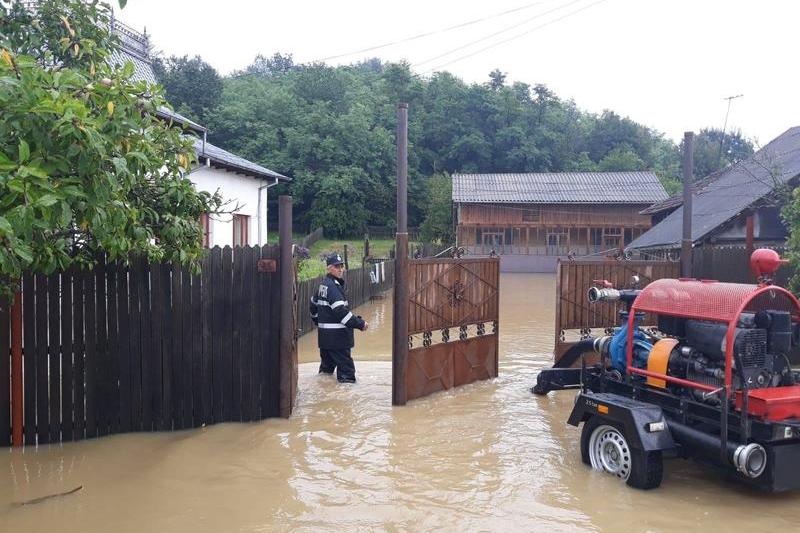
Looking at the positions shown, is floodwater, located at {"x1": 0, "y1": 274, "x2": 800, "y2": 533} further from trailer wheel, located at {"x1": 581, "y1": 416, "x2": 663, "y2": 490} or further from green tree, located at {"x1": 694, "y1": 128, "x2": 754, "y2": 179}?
green tree, located at {"x1": 694, "y1": 128, "x2": 754, "y2": 179}

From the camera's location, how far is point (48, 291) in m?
6.36

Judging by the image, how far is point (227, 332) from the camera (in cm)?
726

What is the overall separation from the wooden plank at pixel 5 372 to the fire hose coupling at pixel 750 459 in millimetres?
6324

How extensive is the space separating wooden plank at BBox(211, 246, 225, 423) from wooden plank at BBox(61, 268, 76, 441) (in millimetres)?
1371

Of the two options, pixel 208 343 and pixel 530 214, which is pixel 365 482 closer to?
pixel 208 343

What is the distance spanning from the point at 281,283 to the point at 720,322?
442cm

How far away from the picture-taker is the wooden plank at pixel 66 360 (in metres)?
6.42

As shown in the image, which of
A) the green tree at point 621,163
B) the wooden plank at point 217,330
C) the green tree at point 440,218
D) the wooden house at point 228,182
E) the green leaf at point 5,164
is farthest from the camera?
the green tree at point 621,163

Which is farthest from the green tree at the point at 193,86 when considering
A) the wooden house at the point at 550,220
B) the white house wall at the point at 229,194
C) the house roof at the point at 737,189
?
the house roof at the point at 737,189

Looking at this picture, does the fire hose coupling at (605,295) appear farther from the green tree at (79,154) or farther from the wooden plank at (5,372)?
the wooden plank at (5,372)

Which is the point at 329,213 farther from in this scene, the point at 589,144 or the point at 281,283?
the point at 281,283

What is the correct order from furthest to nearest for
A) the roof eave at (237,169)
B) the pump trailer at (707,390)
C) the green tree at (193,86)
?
1. the green tree at (193,86)
2. the roof eave at (237,169)
3. the pump trailer at (707,390)

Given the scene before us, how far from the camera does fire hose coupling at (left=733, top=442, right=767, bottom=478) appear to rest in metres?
4.98

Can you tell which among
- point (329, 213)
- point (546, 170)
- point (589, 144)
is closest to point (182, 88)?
point (329, 213)
